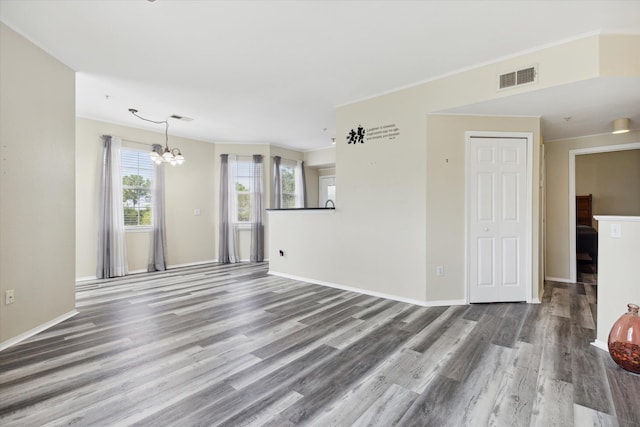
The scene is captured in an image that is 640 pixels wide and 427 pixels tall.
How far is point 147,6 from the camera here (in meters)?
2.32

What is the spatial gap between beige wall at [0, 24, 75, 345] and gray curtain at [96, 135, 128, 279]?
202 cm

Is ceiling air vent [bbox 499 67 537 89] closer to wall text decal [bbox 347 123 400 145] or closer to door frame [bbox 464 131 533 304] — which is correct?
door frame [bbox 464 131 533 304]

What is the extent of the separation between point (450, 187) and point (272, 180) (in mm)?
4585

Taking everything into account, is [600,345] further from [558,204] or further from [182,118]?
[182,118]

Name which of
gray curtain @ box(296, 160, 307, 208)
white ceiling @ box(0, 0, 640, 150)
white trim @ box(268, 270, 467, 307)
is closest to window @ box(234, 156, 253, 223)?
gray curtain @ box(296, 160, 307, 208)

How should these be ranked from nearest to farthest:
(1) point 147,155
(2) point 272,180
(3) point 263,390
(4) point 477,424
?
(4) point 477,424, (3) point 263,390, (1) point 147,155, (2) point 272,180

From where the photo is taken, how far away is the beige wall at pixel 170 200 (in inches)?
200

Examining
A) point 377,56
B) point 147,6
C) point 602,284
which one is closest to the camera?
point 147,6

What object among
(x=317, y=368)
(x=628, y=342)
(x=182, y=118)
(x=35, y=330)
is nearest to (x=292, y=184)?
(x=182, y=118)

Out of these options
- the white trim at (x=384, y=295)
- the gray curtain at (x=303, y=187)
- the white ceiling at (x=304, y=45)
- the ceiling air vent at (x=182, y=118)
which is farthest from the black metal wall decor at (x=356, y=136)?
the gray curtain at (x=303, y=187)

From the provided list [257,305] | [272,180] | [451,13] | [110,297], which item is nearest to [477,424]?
[257,305]

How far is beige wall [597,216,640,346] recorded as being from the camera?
2375 millimetres

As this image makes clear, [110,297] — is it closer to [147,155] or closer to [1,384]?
[1,384]

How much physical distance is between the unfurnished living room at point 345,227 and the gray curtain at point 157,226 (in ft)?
1.53
